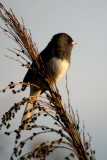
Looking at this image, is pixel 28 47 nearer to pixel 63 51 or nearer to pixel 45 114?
pixel 45 114

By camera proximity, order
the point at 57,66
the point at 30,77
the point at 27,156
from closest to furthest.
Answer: the point at 27,156 → the point at 57,66 → the point at 30,77

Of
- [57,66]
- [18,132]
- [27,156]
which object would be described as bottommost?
[27,156]

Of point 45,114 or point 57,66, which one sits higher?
point 57,66

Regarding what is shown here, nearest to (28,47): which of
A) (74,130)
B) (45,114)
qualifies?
(45,114)

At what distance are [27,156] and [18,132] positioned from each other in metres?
0.14

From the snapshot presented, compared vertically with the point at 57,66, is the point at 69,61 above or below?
above

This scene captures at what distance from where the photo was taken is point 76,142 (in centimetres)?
110

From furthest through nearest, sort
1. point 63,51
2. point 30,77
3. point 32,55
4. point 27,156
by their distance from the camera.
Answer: point 30,77 < point 63,51 < point 32,55 < point 27,156

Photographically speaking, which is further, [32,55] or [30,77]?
[30,77]

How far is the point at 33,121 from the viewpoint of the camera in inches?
43.1

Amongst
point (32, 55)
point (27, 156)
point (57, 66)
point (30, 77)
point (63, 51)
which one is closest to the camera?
point (27, 156)

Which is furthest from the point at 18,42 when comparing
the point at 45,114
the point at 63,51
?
the point at 63,51

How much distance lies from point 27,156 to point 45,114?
9.5 inches

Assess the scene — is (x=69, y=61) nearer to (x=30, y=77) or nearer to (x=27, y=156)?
(x=30, y=77)
